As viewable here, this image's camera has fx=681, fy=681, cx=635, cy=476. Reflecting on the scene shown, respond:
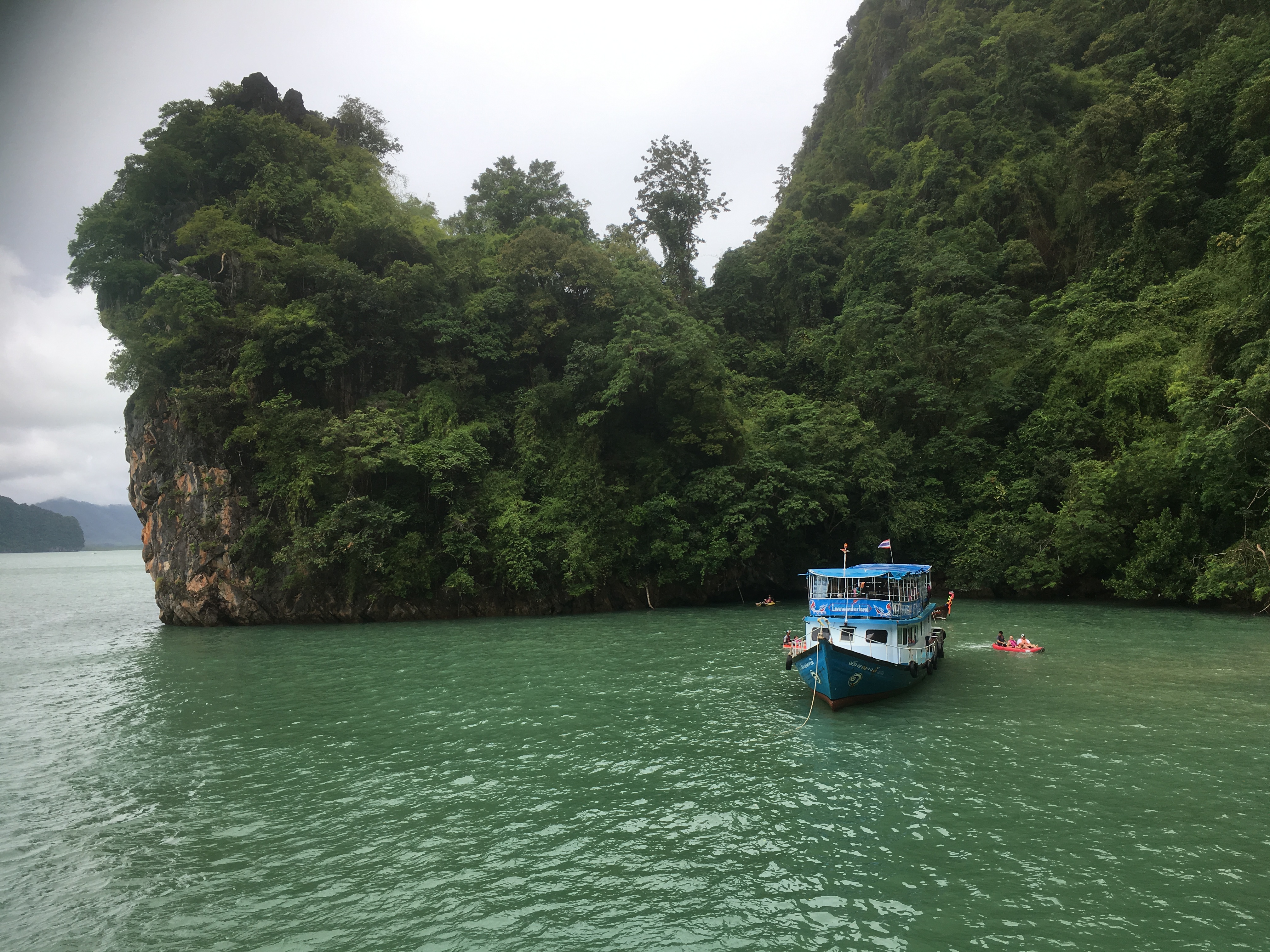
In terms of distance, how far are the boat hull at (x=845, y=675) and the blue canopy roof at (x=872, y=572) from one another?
240 centimetres

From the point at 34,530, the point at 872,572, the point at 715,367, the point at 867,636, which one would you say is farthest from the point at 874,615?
the point at 34,530

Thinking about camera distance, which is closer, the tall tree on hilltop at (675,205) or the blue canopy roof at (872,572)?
the blue canopy roof at (872,572)

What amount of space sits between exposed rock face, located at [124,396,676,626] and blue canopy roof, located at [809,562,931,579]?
17.1m

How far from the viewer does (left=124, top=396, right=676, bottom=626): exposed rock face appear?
3066cm

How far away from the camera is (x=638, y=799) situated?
428 inches

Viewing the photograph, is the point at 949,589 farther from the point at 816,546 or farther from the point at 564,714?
the point at 564,714

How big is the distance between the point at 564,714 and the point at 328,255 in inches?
1080

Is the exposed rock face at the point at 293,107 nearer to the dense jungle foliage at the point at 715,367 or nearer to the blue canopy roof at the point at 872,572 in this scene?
the dense jungle foliage at the point at 715,367

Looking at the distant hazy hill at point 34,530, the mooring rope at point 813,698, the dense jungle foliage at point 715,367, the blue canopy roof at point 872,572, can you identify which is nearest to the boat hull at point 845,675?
the mooring rope at point 813,698

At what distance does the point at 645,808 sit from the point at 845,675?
22.3ft

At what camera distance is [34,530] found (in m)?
148

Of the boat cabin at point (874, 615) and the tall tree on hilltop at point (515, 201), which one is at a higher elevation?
the tall tree on hilltop at point (515, 201)

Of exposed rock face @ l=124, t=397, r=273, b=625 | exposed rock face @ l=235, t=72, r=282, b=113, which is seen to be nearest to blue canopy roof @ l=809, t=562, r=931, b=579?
exposed rock face @ l=124, t=397, r=273, b=625

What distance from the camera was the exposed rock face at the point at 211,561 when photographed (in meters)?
30.7
